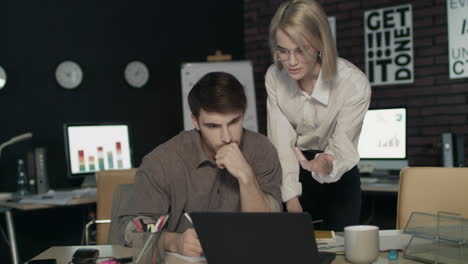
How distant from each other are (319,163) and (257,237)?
745mm

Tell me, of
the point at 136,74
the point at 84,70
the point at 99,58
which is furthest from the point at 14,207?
the point at 136,74

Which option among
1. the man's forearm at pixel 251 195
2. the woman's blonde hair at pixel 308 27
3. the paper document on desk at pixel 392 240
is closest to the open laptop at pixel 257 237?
the paper document on desk at pixel 392 240

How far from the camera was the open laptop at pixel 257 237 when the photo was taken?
0.99 metres

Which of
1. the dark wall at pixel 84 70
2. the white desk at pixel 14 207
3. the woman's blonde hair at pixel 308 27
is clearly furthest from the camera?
the dark wall at pixel 84 70

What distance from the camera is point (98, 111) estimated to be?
4461 millimetres

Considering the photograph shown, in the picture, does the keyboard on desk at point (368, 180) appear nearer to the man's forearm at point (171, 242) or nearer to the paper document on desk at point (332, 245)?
the paper document on desk at point (332, 245)

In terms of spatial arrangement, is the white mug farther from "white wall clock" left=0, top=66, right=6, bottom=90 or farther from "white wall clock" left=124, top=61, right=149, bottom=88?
"white wall clock" left=124, top=61, right=149, bottom=88

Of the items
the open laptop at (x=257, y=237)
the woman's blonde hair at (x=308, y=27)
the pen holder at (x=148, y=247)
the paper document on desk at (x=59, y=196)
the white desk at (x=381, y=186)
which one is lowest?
the white desk at (x=381, y=186)

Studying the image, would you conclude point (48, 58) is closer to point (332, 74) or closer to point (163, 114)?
point (163, 114)

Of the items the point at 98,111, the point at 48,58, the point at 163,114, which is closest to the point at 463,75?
the point at 163,114

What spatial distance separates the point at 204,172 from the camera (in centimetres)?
172

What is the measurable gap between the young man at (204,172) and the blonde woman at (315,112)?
0.60ft

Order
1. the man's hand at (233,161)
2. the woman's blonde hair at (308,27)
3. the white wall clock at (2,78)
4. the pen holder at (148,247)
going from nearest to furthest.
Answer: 1. the pen holder at (148,247)
2. the man's hand at (233,161)
3. the woman's blonde hair at (308,27)
4. the white wall clock at (2,78)

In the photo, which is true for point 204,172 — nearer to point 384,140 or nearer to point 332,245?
point 332,245
